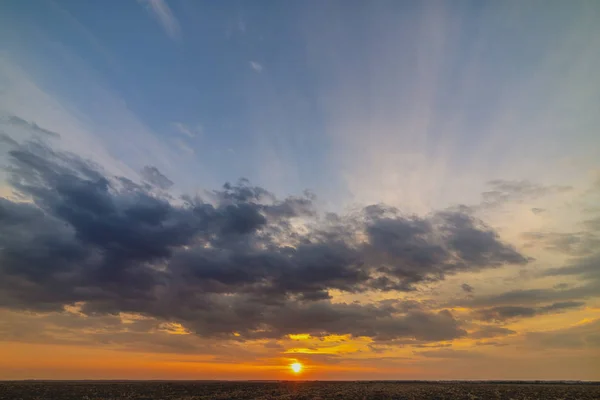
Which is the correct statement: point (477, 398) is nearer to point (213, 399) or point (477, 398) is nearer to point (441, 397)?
point (441, 397)

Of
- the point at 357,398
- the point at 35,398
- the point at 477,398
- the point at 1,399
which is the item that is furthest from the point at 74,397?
the point at 477,398

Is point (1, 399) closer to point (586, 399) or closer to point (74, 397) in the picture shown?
point (74, 397)

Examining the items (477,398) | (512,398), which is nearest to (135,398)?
(477,398)

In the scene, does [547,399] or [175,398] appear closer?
[547,399]

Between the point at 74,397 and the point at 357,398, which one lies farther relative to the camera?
the point at 74,397

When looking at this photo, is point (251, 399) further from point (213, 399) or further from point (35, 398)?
point (35, 398)

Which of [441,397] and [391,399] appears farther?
[441,397]

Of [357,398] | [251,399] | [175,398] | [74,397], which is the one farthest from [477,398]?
[74,397]
